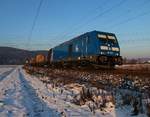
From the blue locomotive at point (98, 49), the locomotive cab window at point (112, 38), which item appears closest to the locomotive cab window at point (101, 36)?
the blue locomotive at point (98, 49)

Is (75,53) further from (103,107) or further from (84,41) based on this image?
(103,107)

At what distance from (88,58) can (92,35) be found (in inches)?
79.1

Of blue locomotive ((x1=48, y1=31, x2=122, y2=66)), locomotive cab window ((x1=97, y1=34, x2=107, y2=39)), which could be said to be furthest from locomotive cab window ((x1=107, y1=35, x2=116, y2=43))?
locomotive cab window ((x1=97, y1=34, x2=107, y2=39))

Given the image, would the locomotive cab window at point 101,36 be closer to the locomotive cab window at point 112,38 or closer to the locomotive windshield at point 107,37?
the locomotive windshield at point 107,37

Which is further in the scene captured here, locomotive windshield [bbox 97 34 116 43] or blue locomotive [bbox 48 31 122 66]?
locomotive windshield [bbox 97 34 116 43]

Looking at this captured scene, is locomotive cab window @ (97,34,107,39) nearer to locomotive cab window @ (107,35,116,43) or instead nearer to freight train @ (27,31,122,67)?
freight train @ (27,31,122,67)

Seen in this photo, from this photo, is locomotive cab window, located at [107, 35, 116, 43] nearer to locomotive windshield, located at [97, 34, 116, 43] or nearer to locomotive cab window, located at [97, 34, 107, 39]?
locomotive windshield, located at [97, 34, 116, 43]

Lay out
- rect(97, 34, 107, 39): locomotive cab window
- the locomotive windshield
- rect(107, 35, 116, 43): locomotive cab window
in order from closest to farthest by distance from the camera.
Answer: rect(97, 34, 107, 39): locomotive cab window → the locomotive windshield → rect(107, 35, 116, 43): locomotive cab window

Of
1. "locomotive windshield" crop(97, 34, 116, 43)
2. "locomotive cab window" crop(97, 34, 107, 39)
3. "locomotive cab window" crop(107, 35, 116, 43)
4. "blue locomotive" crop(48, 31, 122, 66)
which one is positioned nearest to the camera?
"blue locomotive" crop(48, 31, 122, 66)

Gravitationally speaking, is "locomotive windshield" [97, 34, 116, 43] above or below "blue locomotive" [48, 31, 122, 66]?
above

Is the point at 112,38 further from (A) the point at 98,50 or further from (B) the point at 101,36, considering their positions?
(A) the point at 98,50

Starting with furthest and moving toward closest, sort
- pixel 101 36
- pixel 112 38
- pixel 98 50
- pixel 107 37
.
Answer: pixel 112 38 → pixel 107 37 → pixel 101 36 → pixel 98 50

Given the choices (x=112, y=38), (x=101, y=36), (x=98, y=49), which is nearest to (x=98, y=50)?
(x=98, y=49)

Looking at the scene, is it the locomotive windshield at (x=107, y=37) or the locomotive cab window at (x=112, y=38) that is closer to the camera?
the locomotive windshield at (x=107, y=37)
